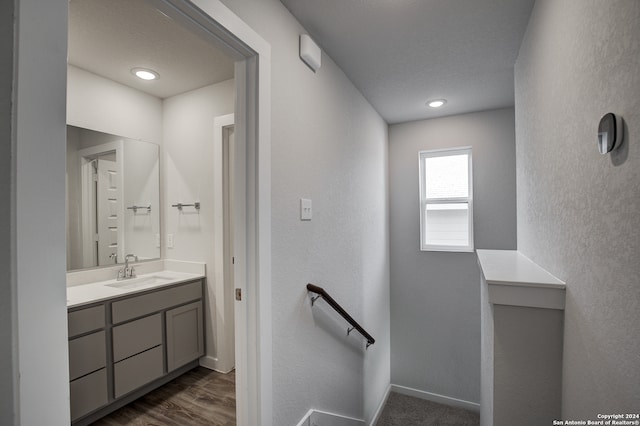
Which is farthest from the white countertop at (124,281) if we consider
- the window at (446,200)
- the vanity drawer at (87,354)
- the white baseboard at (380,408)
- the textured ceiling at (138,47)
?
the window at (446,200)

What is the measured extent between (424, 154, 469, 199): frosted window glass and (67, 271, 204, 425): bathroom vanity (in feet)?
9.01

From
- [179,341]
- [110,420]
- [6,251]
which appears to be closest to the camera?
[6,251]

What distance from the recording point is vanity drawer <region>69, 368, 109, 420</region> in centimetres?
193

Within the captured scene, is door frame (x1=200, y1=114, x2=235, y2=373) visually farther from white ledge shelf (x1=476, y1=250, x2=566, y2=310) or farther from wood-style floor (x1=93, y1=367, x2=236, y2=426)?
white ledge shelf (x1=476, y1=250, x2=566, y2=310)

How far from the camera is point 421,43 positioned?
6.28 feet

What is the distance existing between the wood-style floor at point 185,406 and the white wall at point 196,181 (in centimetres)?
27

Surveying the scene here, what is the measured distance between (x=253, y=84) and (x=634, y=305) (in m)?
1.43

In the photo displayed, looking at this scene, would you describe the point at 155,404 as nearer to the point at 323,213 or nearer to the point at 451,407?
the point at 323,213

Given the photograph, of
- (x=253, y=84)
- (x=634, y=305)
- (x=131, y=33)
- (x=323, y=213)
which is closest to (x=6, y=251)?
(x=253, y=84)

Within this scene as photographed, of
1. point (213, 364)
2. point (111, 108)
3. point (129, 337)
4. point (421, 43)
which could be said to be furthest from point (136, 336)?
point (421, 43)

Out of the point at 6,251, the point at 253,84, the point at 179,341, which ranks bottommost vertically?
the point at 179,341

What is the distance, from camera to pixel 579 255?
37.5 inches

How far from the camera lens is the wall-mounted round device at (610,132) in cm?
68

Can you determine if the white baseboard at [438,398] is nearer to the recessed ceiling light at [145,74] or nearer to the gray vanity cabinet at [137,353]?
the gray vanity cabinet at [137,353]
